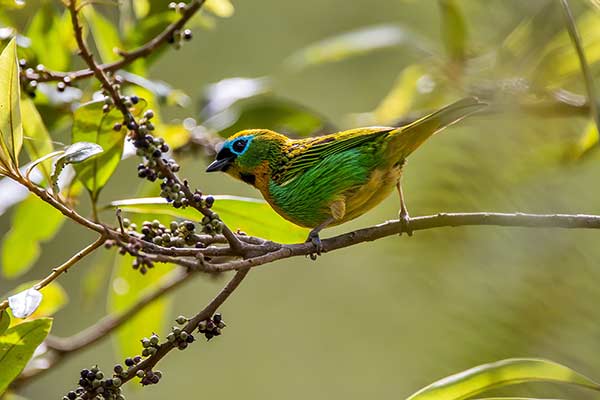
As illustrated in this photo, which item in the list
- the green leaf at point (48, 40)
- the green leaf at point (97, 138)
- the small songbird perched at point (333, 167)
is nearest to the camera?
the green leaf at point (97, 138)

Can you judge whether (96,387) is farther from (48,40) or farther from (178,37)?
(48,40)

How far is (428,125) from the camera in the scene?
2195mm

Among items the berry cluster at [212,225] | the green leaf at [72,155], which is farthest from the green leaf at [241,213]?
the berry cluster at [212,225]

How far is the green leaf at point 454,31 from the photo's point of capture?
8.40ft

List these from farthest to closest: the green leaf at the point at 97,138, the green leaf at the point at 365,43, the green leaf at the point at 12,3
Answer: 1. the green leaf at the point at 365,43
2. the green leaf at the point at 12,3
3. the green leaf at the point at 97,138

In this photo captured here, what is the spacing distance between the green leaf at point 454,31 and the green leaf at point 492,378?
1.38 meters

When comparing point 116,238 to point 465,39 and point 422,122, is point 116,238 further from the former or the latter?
point 465,39

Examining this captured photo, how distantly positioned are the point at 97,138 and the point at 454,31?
4.16 feet

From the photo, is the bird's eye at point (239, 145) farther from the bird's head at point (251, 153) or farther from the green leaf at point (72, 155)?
the green leaf at point (72, 155)

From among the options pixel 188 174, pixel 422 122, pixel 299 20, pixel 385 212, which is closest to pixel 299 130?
pixel 385 212

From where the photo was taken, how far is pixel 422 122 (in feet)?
7.15

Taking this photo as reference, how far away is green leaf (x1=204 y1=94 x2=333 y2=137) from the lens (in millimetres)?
2779

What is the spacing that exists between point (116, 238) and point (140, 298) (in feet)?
5.19

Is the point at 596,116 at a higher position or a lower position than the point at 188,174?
lower
